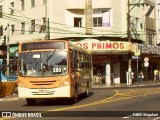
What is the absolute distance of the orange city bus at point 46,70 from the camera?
19.9 m

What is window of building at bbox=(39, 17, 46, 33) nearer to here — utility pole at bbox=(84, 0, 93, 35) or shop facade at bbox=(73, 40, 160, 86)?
shop facade at bbox=(73, 40, 160, 86)

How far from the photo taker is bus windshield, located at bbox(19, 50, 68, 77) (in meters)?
20.0

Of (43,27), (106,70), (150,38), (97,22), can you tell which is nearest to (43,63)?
(43,27)

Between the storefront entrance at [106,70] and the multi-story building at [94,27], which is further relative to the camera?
the storefront entrance at [106,70]

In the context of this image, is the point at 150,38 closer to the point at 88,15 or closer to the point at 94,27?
the point at 94,27

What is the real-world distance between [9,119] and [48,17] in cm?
3493

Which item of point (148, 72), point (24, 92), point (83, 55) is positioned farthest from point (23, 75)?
point (148, 72)

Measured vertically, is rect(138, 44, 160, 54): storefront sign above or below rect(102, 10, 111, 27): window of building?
below

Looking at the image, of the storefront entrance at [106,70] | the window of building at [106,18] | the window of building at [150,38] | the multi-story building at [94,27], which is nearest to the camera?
the multi-story building at [94,27]

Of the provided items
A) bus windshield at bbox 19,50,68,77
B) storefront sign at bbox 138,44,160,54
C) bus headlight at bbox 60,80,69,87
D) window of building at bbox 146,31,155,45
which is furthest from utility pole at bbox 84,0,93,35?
bus headlight at bbox 60,80,69,87

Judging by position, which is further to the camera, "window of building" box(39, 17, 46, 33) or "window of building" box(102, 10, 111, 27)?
"window of building" box(102, 10, 111, 27)

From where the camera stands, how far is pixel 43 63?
793 inches

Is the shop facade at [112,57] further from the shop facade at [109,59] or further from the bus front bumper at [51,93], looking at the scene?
the bus front bumper at [51,93]

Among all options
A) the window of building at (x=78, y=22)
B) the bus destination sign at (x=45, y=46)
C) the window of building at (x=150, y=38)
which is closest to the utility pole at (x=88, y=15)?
the window of building at (x=78, y=22)
